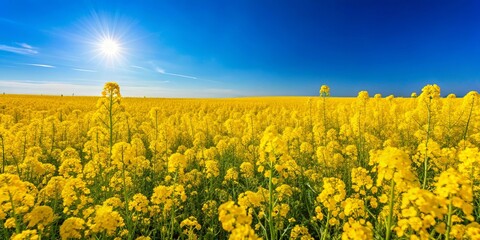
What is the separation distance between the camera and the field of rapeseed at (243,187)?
2293 millimetres

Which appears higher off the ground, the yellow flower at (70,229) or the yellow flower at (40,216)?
the yellow flower at (40,216)

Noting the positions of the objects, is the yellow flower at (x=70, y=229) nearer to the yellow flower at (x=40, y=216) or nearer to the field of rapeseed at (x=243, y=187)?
the field of rapeseed at (x=243, y=187)

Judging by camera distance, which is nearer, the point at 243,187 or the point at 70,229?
the point at 70,229

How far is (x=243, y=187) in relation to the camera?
4.93m

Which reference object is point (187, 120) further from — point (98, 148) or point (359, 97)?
point (359, 97)

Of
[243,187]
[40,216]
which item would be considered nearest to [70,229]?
[40,216]

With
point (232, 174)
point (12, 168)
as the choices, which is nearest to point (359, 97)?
point (232, 174)

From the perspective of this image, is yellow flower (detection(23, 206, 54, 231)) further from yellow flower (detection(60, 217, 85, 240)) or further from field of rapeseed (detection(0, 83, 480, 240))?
yellow flower (detection(60, 217, 85, 240))

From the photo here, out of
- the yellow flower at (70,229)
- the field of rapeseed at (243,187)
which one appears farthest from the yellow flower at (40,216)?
the yellow flower at (70,229)

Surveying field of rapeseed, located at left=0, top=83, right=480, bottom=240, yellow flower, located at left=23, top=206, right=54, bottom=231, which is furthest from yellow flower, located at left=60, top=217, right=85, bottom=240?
yellow flower, located at left=23, top=206, right=54, bottom=231

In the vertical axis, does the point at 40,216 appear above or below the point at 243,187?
above

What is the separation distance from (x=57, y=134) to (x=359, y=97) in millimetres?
9399

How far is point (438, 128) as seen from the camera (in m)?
7.69

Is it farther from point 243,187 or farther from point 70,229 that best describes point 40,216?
point 243,187
